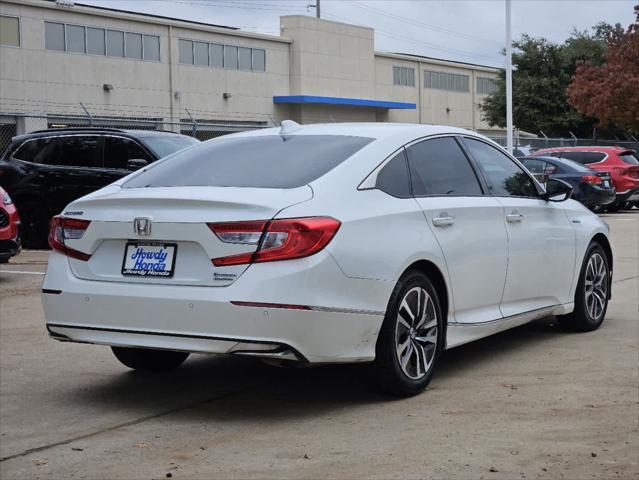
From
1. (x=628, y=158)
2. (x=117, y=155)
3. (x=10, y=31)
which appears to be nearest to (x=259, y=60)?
(x=10, y=31)

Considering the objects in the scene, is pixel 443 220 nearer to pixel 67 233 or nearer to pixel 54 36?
pixel 67 233

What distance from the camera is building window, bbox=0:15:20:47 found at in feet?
171

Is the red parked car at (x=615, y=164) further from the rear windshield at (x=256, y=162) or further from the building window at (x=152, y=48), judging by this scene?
the building window at (x=152, y=48)

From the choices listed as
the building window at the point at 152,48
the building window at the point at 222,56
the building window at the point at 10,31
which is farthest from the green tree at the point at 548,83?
the building window at the point at 10,31

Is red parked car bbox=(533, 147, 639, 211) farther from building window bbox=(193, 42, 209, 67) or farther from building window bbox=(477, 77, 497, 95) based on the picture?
building window bbox=(477, 77, 497, 95)

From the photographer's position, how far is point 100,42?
57.2m

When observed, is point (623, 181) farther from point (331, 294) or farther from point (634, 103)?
point (331, 294)

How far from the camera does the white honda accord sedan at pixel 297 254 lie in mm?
5559

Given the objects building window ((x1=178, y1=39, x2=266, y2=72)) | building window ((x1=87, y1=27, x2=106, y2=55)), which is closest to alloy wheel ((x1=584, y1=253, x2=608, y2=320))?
building window ((x1=87, y1=27, x2=106, y2=55))

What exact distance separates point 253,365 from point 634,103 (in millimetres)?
42223

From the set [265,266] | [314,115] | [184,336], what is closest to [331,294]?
[265,266]

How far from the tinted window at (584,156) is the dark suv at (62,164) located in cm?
1452

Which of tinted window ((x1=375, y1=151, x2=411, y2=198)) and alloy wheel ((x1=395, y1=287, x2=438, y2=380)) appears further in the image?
tinted window ((x1=375, y1=151, x2=411, y2=198))

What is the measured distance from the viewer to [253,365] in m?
7.23
